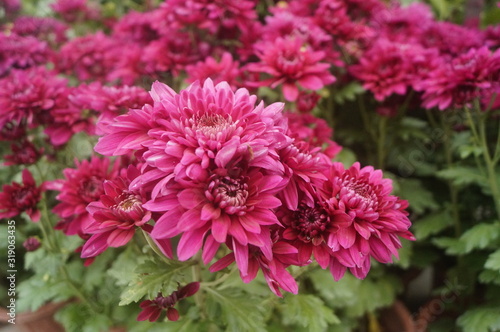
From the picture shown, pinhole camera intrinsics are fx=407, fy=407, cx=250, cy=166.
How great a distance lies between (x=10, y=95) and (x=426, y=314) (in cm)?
137

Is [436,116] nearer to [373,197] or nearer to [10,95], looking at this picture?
[373,197]

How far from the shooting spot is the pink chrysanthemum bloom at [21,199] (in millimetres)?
785

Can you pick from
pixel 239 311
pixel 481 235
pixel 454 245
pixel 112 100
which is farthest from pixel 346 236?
pixel 454 245

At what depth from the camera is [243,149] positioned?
49 centimetres

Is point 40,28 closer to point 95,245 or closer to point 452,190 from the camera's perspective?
point 95,245

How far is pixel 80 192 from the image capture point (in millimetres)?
745

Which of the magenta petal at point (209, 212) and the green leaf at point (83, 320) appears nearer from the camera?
the magenta petal at point (209, 212)

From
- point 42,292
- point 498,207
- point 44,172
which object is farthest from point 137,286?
point 498,207

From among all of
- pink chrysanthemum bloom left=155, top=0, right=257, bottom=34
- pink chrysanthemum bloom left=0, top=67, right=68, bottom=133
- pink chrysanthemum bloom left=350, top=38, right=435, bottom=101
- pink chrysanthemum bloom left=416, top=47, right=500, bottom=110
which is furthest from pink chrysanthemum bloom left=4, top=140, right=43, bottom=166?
pink chrysanthemum bloom left=416, top=47, right=500, bottom=110

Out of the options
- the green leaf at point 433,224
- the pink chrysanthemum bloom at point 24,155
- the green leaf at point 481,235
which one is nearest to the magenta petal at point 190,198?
the pink chrysanthemum bloom at point 24,155

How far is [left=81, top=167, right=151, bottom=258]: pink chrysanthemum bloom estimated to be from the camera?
557 mm

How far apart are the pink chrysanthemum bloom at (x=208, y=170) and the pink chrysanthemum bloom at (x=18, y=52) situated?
2.72ft

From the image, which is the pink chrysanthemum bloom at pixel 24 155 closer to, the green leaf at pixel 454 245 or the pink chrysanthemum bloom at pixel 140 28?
the pink chrysanthemum bloom at pixel 140 28

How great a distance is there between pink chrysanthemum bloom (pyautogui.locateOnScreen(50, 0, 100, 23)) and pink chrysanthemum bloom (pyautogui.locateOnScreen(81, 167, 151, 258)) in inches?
49.4
